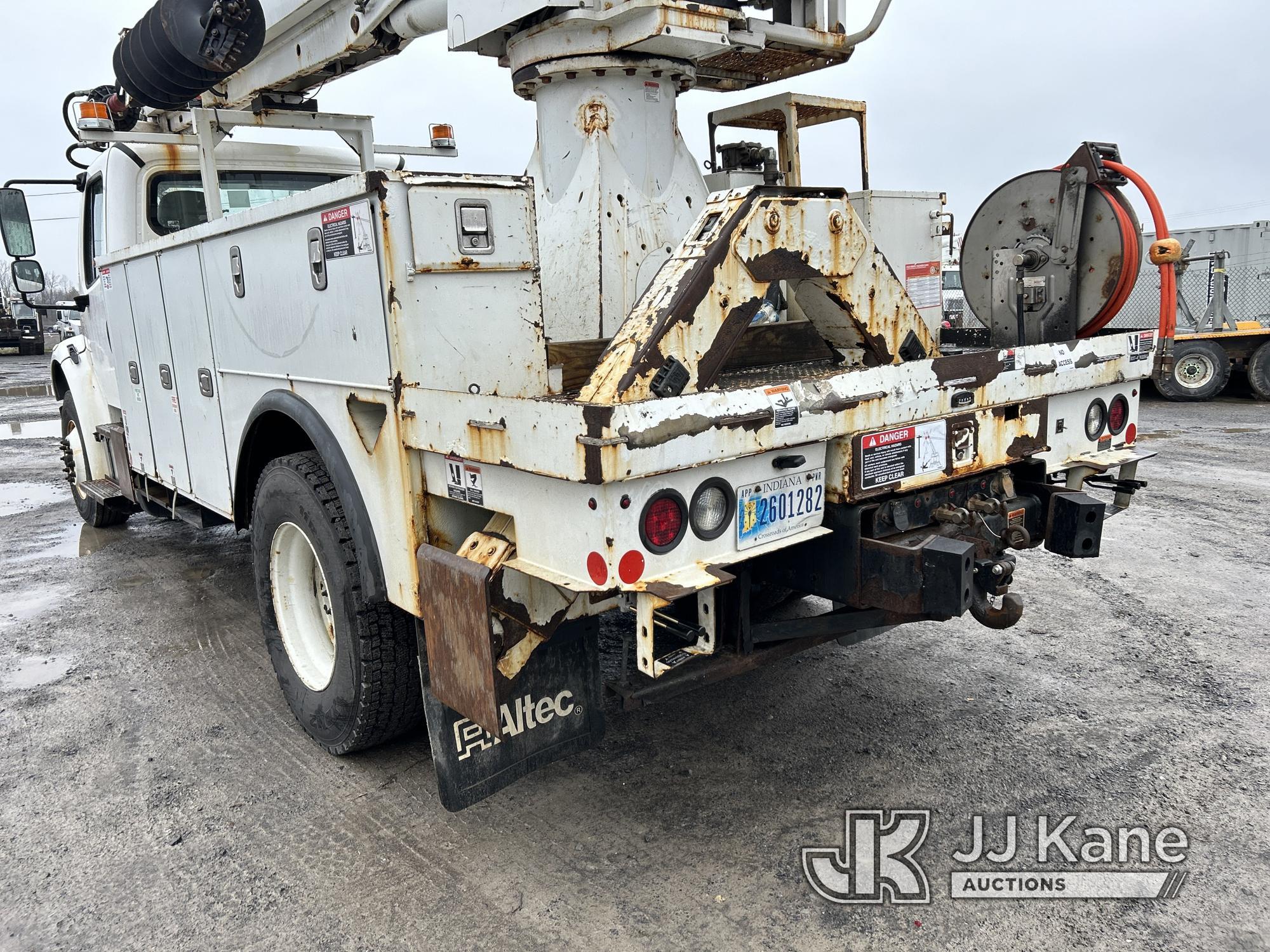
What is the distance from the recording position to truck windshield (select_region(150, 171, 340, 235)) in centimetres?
531

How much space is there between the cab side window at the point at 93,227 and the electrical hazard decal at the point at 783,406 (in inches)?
191

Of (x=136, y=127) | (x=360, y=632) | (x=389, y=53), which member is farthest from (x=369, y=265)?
(x=136, y=127)

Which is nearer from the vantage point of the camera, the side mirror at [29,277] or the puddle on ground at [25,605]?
the puddle on ground at [25,605]

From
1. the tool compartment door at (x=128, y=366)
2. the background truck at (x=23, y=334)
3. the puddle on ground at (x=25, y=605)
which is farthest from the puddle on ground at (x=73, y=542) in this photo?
the background truck at (x=23, y=334)

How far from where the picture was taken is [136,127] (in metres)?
6.06

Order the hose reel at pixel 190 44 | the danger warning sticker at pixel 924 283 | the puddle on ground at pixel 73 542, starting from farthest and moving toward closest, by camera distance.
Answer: the puddle on ground at pixel 73 542, the danger warning sticker at pixel 924 283, the hose reel at pixel 190 44

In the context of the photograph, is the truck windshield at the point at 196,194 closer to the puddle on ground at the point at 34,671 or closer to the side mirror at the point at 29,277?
the side mirror at the point at 29,277

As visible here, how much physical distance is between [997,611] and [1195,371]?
1184cm

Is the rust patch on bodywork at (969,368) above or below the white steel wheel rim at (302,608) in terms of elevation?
above

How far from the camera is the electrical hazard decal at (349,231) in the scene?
8.25 feet

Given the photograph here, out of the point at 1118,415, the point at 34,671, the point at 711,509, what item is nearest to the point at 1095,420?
the point at 1118,415

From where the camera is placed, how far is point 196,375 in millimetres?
4082

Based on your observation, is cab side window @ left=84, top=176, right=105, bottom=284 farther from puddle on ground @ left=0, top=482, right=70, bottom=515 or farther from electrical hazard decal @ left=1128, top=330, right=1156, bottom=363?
electrical hazard decal @ left=1128, top=330, right=1156, bottom=363

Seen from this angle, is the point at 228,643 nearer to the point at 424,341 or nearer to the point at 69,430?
the point at 424,341
